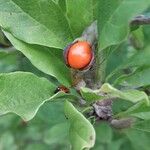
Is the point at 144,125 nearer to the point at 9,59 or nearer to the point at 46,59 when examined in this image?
the point at 46,59

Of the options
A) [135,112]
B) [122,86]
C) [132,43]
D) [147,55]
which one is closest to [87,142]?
[135,112]

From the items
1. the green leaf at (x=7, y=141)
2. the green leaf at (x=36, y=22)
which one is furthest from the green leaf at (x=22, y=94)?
the green leaf at (x=7, y=141)

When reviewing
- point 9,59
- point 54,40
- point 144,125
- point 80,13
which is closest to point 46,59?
point 54,40

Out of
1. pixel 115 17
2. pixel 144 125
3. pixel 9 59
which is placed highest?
pixel 115 17

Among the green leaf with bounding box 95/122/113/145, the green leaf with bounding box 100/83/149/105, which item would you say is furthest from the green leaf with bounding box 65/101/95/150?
the green leaf with bounding box 95/122/113/145

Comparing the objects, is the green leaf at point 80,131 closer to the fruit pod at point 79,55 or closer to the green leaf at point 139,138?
the fruit pod at point 79,55

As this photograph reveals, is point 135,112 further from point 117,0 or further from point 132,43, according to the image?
point 132,43
